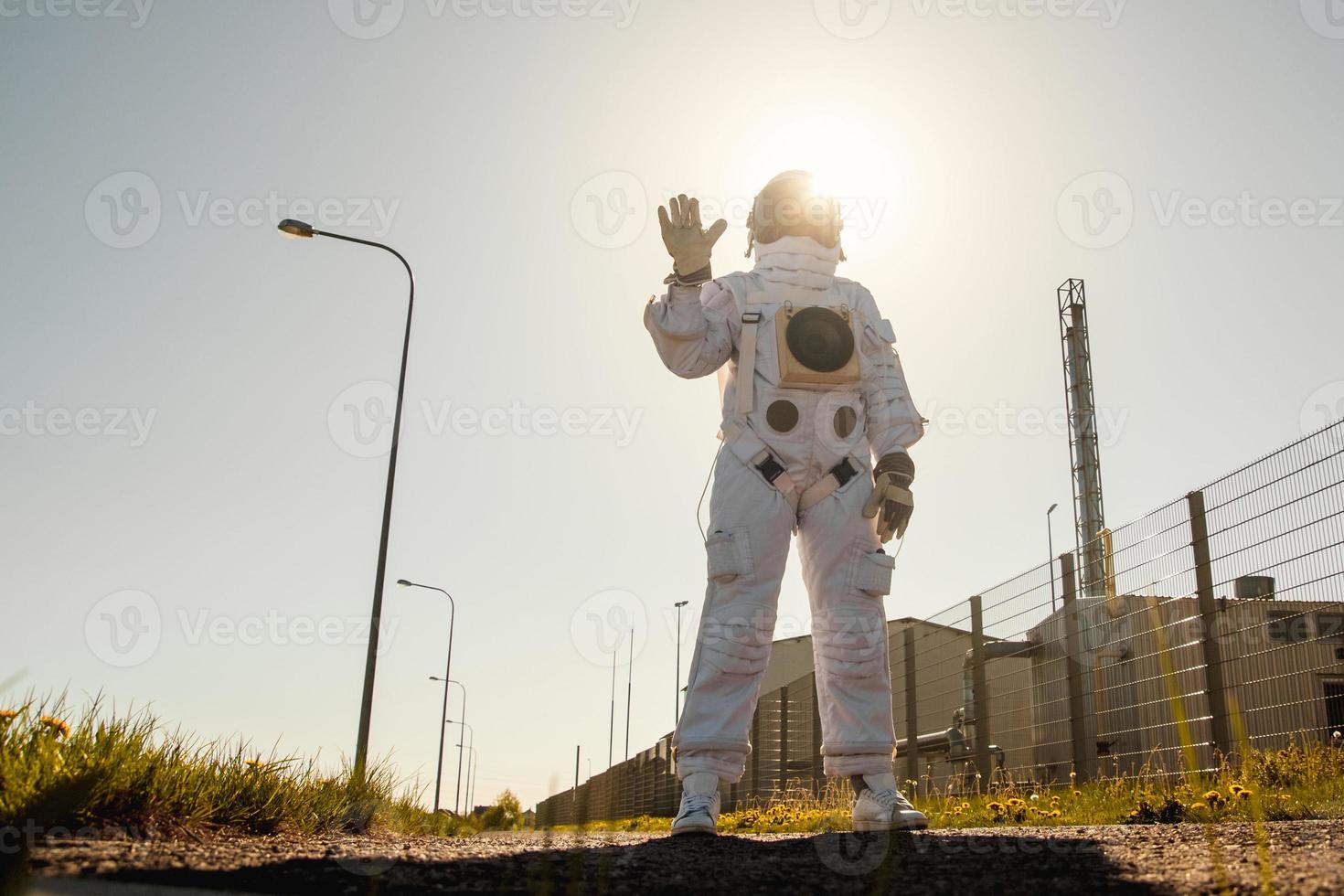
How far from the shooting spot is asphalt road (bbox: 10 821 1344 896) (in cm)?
Result: 173

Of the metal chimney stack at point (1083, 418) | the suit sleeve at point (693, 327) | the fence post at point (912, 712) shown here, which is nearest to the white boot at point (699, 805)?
the suit sleeve at point (693, 327)

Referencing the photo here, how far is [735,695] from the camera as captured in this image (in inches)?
Result: 166

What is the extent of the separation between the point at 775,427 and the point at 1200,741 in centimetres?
359

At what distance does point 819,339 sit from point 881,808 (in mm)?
2076

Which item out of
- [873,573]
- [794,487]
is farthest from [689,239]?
[873,573]

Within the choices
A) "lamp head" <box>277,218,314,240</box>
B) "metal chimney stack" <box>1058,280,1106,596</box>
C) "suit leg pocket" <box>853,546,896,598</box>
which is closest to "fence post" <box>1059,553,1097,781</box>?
"suit leg pocket" <box>853,546,896,598</box>

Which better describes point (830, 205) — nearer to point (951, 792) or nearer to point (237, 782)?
point (237, 782)

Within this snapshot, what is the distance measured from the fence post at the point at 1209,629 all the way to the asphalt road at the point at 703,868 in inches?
133

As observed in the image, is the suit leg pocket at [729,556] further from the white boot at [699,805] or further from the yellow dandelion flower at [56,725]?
the yellow dandelion flower at [56,725]

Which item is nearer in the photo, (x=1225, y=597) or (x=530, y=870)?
(x=530, y=870)

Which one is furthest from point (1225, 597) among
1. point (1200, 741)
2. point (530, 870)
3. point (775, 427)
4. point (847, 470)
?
point (530, 870)

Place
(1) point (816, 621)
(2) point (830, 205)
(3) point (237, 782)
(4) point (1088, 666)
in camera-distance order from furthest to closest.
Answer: (4) point (1088, 666), (2) point (830, 205), (1) point (816, 621), (3) point (237, 782)

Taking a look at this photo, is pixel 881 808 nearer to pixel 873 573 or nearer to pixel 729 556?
pixel 873 573

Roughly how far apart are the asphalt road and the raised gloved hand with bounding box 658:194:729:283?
8.75 feet
